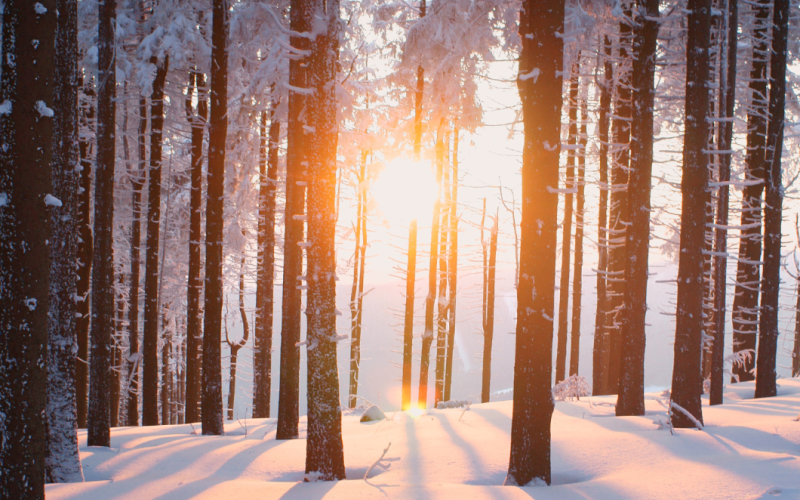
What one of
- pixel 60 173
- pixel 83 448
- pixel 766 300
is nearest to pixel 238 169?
pixel 60 173

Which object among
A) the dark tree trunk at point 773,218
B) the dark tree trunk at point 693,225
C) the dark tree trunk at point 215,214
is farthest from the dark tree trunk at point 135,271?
the dark tree trunk at point 773,218

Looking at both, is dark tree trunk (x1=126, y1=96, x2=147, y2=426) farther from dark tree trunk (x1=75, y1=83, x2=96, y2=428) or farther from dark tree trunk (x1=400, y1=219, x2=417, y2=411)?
dark tree trunk (x1=400, y1=219, x2=417, y2=411)

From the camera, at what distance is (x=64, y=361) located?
19.5 ft

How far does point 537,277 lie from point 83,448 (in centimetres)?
810

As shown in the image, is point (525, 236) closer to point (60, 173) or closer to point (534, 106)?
point (534, 106)

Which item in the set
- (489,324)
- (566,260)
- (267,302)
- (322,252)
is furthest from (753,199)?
(267,302)

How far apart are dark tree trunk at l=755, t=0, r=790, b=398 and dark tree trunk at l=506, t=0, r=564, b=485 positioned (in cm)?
935

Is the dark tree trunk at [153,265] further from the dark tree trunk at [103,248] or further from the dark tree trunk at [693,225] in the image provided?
the dark tree trunk at [693,225]

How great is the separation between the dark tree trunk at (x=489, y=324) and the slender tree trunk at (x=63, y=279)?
14.4m

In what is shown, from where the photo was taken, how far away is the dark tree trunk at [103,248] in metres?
7.53

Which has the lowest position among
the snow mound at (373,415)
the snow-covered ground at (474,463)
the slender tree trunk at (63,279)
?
the snow mound at (373,415)

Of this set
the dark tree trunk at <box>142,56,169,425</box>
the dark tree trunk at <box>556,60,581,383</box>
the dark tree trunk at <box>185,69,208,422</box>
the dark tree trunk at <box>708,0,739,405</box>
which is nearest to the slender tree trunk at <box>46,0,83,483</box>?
the dark tree trunk at <box>185,69,208,422</box>

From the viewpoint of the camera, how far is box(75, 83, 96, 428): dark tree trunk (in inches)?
364

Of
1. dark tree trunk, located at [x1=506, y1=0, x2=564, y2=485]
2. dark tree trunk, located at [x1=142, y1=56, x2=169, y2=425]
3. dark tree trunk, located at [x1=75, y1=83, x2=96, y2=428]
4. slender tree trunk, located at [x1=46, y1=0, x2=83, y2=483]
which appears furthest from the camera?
dark tree trunk, located at [x1=142, y1=56, x2=169, y2=425]
